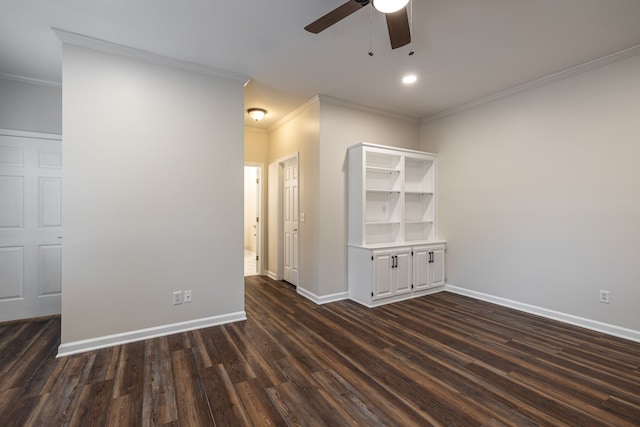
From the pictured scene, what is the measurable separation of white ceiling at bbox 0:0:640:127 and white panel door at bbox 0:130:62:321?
2.85 ft

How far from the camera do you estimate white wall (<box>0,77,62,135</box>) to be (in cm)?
343

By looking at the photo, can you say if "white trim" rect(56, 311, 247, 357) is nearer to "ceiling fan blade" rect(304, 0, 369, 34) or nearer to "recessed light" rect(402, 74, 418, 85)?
"ceiling fan blade" rect(304, 0, 369, 34)

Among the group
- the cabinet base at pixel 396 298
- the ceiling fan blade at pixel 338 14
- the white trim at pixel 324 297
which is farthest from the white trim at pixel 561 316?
the ceiling fan blade at pixel 338 14

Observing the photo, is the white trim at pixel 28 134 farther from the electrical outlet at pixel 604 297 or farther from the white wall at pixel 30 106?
the electrical outlet at pixel 604 297

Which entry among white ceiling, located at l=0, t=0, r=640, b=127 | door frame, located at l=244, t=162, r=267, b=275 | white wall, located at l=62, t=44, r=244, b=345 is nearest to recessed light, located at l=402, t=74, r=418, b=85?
white ceiling, located at l=0, t=0, r=640, b=127

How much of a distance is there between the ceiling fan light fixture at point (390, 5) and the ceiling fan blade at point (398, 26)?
96 millimetres

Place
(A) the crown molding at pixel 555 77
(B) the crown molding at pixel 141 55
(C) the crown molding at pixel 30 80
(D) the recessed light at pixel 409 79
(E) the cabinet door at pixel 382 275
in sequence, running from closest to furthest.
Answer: (B) the crown molding at pixel 141 55
(A) the crown molding at pixel 555 77
(C) the crown molding at pixel 30 80
(D) the recessed light at pixel 409 79
(E) the cabinet door at pixel 382 275

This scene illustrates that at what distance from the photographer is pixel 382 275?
4039 millimetres

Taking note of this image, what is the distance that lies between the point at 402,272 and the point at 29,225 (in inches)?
186

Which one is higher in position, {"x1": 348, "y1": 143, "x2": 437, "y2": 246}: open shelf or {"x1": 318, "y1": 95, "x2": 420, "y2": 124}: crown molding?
{"x1": 318, "y1": 95, "x2": 420, "y2": 124}: crown molding

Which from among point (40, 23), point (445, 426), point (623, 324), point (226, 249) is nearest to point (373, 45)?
point (226, 249)

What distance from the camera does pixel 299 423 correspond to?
1.82 meters

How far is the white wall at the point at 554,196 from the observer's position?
304 cm

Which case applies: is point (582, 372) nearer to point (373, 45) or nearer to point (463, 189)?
point (463, 189)
